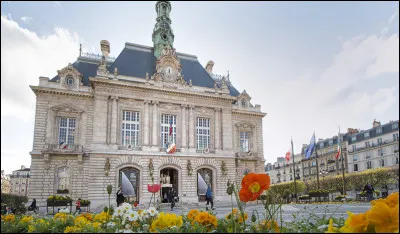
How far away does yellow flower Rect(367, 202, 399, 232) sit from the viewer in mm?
2011

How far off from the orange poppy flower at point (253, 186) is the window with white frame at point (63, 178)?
26458mm

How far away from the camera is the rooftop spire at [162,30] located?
34969 mm

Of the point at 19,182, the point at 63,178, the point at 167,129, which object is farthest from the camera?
the point at 19,182

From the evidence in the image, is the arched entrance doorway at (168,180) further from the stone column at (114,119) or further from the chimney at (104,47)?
the chimney at (104,47)

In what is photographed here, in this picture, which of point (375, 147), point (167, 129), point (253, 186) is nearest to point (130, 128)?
point (167, 129)

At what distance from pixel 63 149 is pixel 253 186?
1037 inches

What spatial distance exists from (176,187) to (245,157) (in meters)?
8.21

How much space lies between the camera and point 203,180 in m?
29.3

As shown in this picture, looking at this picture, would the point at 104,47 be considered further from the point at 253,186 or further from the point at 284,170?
the point at 284,170

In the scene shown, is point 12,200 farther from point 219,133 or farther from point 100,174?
point 219,133

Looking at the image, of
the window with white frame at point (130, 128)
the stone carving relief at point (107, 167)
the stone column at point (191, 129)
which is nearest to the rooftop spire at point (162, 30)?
the stone column at point (191, 129)

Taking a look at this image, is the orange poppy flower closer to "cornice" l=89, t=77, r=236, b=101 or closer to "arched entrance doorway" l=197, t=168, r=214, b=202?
"arched entrance doorway" l=197, t=168, r=214, b=202

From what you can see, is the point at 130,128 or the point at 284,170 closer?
the point at 130,128

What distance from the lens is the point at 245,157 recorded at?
33.3 m
